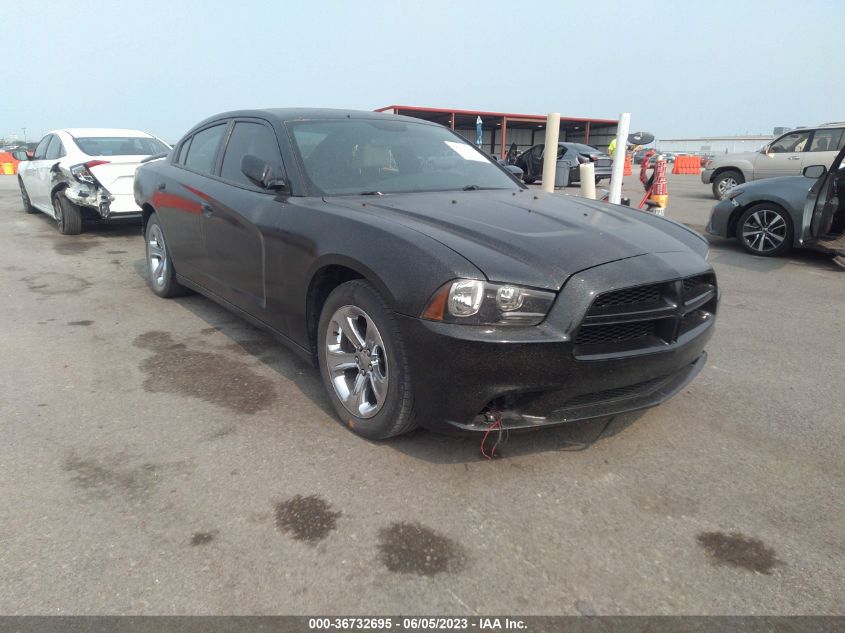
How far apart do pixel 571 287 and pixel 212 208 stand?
272 cm

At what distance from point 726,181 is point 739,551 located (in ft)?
46.1

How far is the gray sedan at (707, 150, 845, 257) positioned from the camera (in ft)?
21.9

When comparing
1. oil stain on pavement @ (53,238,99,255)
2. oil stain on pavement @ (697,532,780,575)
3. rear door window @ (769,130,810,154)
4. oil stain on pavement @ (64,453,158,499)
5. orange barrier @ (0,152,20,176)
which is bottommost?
oil stain on pavement @ (64,453,158,499)

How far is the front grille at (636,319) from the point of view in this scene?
2445 mm

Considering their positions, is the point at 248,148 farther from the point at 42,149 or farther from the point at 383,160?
the point at 42,149

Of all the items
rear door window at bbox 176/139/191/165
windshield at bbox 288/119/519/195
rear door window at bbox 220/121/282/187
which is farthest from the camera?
rear door window at bbox 176/139/191/165

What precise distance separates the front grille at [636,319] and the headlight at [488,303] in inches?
8.0

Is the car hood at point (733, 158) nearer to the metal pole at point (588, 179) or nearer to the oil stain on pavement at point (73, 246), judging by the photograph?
the metal pole at point (588, 179)

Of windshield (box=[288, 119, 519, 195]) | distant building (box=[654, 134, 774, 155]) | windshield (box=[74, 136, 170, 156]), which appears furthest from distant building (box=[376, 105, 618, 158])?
windshield (box=[288, 119, 519, 195])

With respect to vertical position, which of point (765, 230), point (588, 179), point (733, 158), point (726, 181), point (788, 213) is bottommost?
point (765, 230)

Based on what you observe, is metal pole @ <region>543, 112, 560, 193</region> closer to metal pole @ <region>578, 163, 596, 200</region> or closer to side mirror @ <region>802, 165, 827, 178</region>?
metal pole @ <region>578, 163, 596, 200</region>

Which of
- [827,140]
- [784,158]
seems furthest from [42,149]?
[827,140]

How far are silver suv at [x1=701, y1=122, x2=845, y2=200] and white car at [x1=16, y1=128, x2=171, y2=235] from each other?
1193cm

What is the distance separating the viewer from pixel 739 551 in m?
2.19
